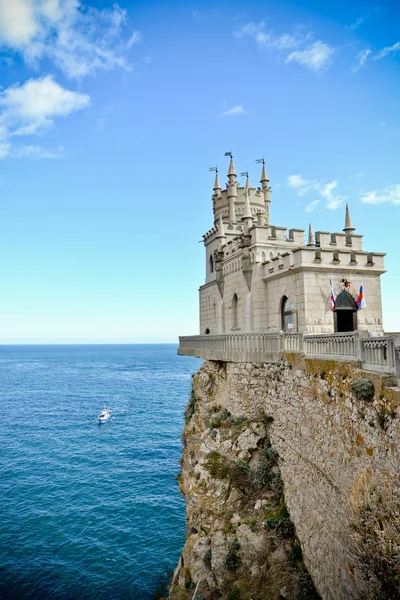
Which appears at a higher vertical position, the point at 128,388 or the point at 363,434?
the point at 363,434

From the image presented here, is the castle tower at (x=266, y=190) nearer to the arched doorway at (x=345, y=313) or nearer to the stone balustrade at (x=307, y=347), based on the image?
the stone balustrade at (x=307, y=347)

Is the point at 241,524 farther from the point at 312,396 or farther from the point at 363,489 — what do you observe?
the point at 363,489

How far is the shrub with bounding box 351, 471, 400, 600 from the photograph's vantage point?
23.6ft

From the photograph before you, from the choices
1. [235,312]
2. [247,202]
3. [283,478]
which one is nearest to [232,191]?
[247,202]

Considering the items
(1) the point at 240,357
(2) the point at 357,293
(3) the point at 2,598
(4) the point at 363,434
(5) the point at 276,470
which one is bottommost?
(3) the point at 2,598

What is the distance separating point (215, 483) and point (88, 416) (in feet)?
145

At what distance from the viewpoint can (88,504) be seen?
30734mm

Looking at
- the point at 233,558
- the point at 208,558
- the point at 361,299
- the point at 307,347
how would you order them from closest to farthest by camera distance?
the point at 307,347 < the point at 233,558 < the point at 208,558 < the point at 361,299

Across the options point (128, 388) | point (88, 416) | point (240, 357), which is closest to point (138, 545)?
point (240, 357)

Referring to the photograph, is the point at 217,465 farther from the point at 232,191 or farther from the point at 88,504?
the point at 232,191

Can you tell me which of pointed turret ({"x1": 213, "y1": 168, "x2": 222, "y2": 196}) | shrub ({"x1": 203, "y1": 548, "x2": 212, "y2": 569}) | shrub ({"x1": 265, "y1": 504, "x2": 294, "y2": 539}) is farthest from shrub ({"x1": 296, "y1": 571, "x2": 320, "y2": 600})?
pointed turret ({"x1": 213, "y1": 168, "x2": 222, "y2": 196})

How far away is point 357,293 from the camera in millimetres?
19375

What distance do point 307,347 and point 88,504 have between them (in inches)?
962

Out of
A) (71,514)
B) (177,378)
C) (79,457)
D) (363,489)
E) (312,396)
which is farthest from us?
(177,378)
